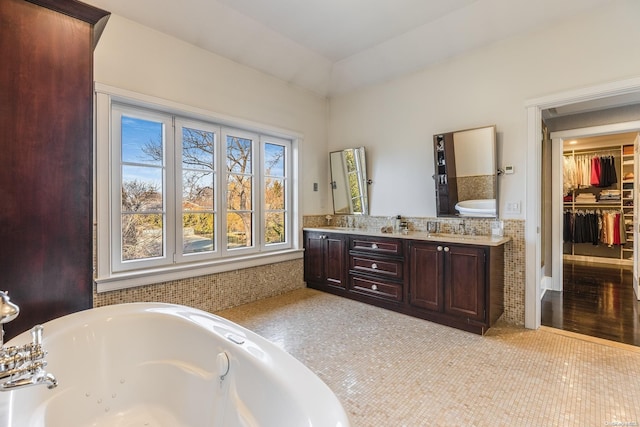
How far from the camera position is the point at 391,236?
10.9 ft

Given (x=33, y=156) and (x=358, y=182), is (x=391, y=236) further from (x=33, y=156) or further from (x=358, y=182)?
(x=33, y=156)

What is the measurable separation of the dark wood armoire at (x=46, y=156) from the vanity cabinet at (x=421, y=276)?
8.58 feet

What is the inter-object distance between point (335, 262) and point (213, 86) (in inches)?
98.1

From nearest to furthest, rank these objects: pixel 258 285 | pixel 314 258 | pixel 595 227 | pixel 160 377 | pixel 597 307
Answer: pixel 160 377
pixel 597 307
pixel 258 285
pixel 314 258
pixel 595 227

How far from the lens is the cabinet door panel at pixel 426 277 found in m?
3.00

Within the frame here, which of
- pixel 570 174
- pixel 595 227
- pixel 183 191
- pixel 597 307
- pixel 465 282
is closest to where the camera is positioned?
pixel 465 282

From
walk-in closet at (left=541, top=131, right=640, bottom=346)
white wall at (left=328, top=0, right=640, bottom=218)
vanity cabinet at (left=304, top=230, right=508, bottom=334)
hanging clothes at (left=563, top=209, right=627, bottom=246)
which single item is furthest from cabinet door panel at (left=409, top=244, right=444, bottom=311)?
hanging clothes at (left=563, top=209, right=627, bottom=246)

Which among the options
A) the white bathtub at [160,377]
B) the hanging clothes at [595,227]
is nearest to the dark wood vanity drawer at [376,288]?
the white bathtub at [160,377]

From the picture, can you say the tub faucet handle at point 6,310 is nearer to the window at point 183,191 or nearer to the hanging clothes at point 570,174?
the window at point 183,191

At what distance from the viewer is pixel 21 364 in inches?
42.6

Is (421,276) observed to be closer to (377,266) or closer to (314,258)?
(377,266)

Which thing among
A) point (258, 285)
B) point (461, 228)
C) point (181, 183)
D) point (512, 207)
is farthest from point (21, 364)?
point (512, 207)

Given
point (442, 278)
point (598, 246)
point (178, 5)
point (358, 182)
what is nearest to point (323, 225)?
point (358, 182)

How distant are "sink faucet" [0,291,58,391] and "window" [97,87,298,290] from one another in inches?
61.0
